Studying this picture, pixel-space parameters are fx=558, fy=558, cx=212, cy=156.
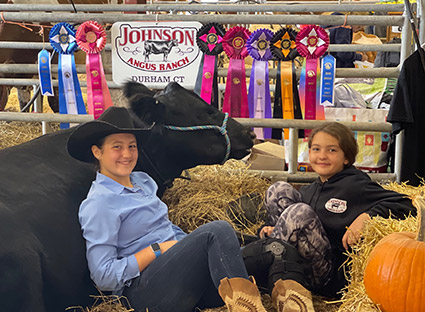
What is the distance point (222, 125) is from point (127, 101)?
58 cm

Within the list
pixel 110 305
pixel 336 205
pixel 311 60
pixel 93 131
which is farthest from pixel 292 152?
pixel 110 305

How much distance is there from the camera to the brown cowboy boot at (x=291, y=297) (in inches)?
86.9

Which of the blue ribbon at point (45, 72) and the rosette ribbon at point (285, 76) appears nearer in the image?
the rosette ribbon at point (285, 76)

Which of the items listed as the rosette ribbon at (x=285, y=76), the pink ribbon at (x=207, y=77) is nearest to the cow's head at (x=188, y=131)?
the pink ribbon at (x=207, y=77)

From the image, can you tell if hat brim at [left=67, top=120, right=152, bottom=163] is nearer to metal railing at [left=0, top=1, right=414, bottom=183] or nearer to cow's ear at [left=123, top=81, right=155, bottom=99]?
cow's ear at [left=123, top=81, right=155, bottom=99]

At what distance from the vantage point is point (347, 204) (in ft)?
8.67

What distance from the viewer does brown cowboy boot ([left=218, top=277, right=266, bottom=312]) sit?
2070 mm

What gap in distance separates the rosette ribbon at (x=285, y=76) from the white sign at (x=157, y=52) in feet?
1.81

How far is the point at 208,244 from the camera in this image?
2.17 meters

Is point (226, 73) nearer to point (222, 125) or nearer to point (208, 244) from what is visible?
point (222, 125)

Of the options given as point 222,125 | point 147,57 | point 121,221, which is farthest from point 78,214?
point 147,57

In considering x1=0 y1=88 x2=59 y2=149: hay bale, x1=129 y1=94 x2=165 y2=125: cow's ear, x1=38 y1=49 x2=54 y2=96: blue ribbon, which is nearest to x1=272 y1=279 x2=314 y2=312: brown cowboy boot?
x1=129 y1=94 x2=165 y2=125: cow's ear

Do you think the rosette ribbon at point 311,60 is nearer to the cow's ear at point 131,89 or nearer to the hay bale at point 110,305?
the cow's ear at point 131,89

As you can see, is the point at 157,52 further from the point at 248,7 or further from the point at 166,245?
the point at 166,245
